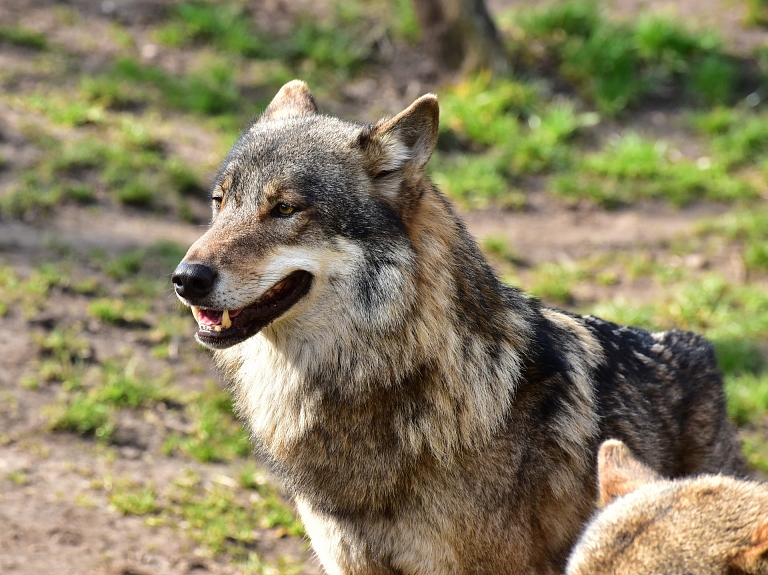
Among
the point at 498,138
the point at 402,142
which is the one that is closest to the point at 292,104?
the point at 402,142

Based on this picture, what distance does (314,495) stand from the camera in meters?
4.11

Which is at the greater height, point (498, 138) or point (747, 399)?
point (498, 138)

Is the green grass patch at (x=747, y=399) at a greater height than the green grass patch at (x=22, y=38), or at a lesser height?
lesser

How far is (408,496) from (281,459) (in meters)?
0.64

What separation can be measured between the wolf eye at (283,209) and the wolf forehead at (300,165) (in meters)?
0.05

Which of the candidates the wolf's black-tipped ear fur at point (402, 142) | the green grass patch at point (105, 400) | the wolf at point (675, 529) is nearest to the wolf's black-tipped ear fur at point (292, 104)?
the wolf's black-tipped ear fur at point (402, 142)

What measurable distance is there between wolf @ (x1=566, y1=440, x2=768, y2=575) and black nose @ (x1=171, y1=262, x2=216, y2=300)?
1.83 metres

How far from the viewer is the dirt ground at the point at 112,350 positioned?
5.19m

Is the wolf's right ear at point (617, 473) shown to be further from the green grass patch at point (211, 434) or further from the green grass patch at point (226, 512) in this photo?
the green grass patch at point (211, 434)

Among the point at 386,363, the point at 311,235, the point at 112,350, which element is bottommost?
the point at 112,350

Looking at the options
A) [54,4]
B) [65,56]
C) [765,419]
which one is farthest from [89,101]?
[765,419]

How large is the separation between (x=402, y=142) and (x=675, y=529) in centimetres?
202

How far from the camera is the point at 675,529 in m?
3.17

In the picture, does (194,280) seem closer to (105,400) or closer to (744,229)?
(105,400)
